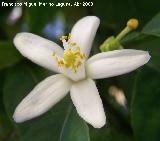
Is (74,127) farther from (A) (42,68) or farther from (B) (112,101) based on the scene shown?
(B) (112,101)

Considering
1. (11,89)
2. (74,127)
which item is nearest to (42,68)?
(11,89)

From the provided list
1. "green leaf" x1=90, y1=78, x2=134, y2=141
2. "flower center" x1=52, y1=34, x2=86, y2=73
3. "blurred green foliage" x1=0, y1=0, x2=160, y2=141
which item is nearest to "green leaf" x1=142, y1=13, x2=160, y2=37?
"blurred green foliage" x1=0, y1=0, x2=160, y2=141

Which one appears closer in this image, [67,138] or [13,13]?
[67,138]

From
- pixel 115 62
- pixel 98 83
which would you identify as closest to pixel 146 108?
pixel 115 62

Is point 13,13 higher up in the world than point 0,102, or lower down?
higher up

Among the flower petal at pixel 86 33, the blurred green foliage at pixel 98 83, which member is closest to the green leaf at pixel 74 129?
the blurred green foliage at pixel 98 83

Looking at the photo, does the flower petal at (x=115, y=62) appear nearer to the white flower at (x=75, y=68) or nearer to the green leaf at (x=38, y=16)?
the white flower at (x=75, y=68)

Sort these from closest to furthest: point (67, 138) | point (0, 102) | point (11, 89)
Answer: point (67, 138) < point (11, 89) < point (0, 102)
